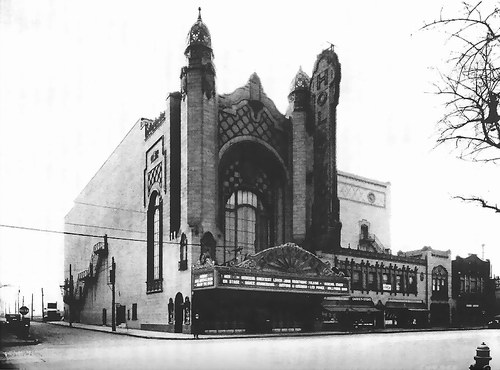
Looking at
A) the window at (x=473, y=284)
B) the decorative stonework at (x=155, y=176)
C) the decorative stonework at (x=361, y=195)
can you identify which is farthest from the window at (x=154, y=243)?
the window at (x=473, y=284)

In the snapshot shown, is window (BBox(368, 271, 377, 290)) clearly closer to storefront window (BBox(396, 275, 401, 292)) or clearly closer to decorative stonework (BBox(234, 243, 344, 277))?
storefront window (BBox(396, 275, 401, 292))

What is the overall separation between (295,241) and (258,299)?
20.7ft

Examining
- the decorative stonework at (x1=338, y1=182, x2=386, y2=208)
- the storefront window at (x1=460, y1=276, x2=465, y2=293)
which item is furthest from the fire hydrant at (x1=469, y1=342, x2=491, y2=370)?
the storefront window at (x1=460, y1=276, x2=465, y2=293)

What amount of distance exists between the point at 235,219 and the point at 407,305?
74.0 feet

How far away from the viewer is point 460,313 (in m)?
61.2

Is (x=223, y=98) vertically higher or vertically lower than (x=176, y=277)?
higher

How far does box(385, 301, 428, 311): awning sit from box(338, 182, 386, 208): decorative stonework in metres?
13.2

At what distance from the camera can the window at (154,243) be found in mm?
42469

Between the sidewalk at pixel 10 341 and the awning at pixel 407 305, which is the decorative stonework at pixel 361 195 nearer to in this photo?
the awning at pixel 407 305

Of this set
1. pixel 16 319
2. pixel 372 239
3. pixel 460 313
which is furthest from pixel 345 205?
pixel 16 319

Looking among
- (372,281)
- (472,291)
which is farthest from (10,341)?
(472,291)

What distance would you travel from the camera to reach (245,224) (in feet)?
141

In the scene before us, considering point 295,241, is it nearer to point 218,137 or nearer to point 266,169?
point 266,169

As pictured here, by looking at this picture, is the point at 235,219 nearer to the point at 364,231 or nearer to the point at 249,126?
the point at 249,126
